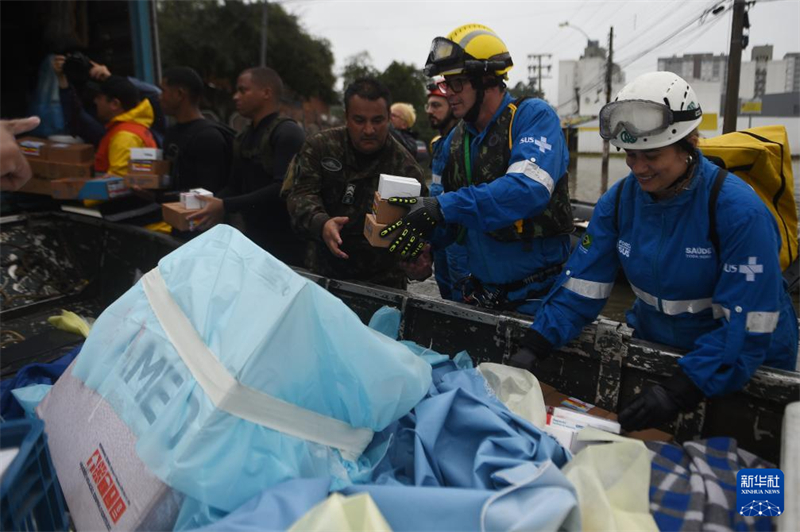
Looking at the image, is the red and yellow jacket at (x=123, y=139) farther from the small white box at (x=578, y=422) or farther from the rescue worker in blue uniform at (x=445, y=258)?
the small white box at (x=578, y=422)

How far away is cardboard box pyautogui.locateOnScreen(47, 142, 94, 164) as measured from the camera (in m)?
4.64

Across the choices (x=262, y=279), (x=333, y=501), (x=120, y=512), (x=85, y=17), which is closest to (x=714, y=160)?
(x=262, y=279)

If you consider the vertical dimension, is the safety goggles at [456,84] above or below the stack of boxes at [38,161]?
above

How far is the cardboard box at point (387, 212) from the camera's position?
2.62m

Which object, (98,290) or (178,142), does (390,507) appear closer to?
(178,142)

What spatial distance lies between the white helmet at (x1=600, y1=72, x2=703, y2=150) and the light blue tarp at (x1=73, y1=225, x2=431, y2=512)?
1079mm

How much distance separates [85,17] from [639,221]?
7.06 m

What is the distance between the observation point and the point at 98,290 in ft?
15.0

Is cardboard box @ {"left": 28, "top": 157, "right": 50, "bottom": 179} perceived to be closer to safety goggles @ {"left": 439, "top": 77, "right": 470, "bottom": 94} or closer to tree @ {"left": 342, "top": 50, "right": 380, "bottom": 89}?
safety goggles @ {"left": 439, "top": 77, "right": 470, "bottom": 94}

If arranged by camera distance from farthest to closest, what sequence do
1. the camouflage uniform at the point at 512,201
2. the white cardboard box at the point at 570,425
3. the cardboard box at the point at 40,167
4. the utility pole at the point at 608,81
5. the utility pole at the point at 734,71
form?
the utility pole at the point at 608,81, the utility pole at the point at 734,71, the cardboard box at the point at 40,167, the camouflage uniform at the point at 512,201, the white cardboard box at the point at 570,425

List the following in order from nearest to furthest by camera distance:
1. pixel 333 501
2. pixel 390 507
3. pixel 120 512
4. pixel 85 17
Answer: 1. pixel 333 501
2. pixel 390 507
3. pixel 120 512
4. pixel 85 17

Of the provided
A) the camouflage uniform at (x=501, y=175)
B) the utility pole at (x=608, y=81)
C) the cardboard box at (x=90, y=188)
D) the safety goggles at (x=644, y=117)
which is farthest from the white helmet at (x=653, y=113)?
the utility pole at (x=608, y=81)

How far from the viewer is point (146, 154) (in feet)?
14.1

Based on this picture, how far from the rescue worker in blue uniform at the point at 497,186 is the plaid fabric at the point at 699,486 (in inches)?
44.6
